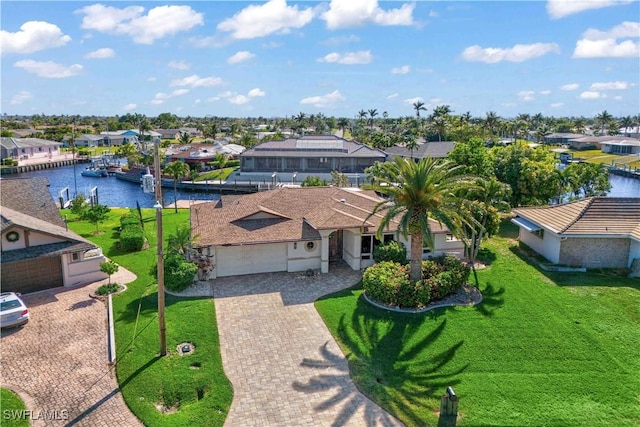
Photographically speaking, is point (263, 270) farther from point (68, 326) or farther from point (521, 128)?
point (521, 128)

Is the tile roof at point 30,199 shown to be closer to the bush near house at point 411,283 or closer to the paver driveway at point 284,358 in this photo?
the paver driveway at point 284,358

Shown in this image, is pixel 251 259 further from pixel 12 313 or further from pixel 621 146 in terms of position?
pixel 621 146

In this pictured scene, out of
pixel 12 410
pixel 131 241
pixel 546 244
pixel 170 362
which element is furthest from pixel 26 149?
pixel 546 244

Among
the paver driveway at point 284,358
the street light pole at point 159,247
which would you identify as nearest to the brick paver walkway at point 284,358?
the paver driveway at point 284,358

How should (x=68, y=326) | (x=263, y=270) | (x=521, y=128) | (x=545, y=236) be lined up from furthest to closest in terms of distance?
(x=521, y=128) → (x=545, y=236) → (x=263, y=270) → (x=68, y=326)

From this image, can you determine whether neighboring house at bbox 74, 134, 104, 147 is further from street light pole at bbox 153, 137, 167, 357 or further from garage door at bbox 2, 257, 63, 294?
street light pole at bbox 153, 137, 167, 357

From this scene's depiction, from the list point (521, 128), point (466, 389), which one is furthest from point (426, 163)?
point (521, 128)
